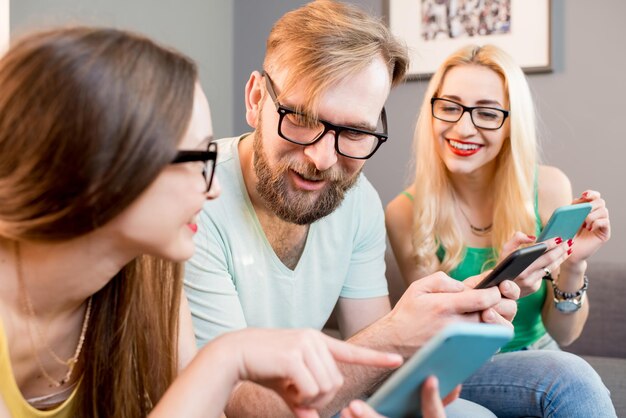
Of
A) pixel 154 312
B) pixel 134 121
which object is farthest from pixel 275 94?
pixel 134 121

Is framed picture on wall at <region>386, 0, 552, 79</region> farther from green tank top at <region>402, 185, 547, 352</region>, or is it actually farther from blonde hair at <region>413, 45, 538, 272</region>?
green tank top at <region>402, 185, 547, 352</region>

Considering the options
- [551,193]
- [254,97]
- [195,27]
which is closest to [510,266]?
[254,97]

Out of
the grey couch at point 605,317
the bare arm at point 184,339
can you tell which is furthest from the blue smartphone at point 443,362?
the grey couch at point 605,317

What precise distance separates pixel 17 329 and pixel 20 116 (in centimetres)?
36

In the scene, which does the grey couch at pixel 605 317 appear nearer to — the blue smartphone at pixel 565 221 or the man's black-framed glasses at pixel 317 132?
the blue smartphone at pixel 565 221

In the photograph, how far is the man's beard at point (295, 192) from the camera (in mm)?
1466

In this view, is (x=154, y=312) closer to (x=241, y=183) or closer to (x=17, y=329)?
(x=17, y=329)

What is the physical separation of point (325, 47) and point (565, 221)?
27.3 inches

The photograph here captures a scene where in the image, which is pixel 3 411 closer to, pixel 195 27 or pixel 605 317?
pixel 605 317

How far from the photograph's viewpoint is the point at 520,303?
1.98m

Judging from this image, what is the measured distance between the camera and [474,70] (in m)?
2.08

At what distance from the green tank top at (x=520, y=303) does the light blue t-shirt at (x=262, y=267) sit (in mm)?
349

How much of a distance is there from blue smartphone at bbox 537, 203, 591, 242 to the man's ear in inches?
27.9

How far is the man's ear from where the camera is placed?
158cm
